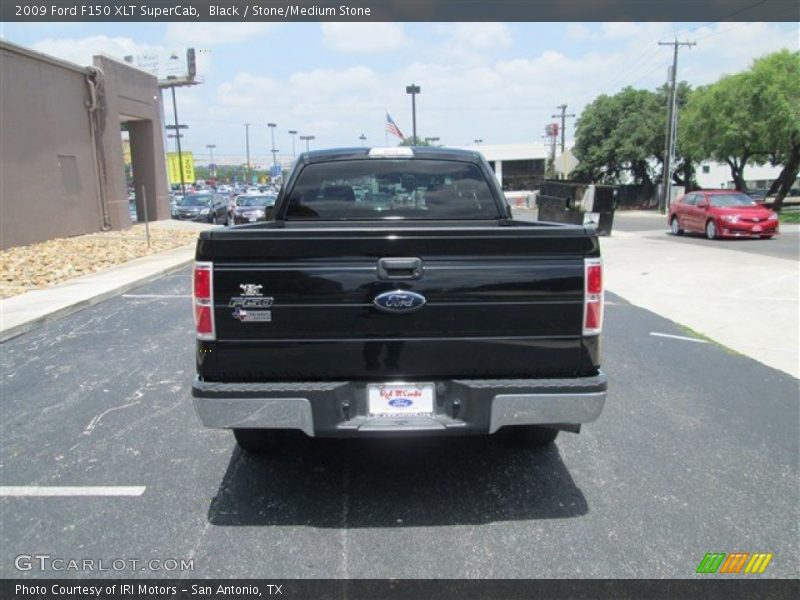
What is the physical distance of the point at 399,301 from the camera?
3166 millimetres

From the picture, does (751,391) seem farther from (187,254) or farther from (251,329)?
(187,254)

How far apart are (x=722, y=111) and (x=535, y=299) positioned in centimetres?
3280

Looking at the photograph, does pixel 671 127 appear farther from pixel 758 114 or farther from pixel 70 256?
pixel 70 256

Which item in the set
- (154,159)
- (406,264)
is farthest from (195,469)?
(154,159)

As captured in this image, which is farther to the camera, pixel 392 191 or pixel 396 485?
pixel 392 191

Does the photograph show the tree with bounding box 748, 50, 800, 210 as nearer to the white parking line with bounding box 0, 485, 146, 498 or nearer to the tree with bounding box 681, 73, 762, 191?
the tree with bounding box 681, 73, 762, 191

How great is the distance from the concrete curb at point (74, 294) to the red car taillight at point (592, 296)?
276 inches

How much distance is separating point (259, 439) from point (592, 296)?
7.35ft

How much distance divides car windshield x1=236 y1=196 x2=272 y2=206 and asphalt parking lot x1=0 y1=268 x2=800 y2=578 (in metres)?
21.7

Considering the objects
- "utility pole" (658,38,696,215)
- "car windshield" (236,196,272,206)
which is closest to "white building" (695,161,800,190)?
"utility pole" (658,38,696,215)

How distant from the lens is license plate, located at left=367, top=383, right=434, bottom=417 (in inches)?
128

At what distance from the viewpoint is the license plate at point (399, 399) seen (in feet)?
10.6

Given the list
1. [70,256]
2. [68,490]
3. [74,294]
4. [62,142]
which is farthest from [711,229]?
[68,490]

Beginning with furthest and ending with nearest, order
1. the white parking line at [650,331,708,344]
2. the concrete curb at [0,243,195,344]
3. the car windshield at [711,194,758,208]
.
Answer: the car windshield at [711,194,758,208], the concrete curb at [0,243,195,344], the white parking line at [650,331,708,344]
